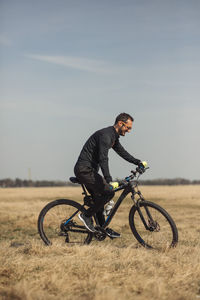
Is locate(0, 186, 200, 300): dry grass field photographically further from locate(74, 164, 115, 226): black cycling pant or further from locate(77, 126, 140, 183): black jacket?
locate(77, 126, 140, 183): black jacket

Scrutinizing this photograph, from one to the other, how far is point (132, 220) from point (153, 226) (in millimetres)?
565

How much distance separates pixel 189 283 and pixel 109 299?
1373mm

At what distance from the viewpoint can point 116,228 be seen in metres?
18.4

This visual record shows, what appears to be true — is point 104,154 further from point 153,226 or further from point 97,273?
point 97,273

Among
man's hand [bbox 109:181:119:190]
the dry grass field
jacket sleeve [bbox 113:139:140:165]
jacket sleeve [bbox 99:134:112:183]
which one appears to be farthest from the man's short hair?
the dry grass field

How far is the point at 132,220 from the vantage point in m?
8.16

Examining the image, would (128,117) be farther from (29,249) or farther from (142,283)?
(142,283)

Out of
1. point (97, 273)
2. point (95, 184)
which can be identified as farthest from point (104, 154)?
point (97, 273)

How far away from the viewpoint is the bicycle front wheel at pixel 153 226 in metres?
7.46

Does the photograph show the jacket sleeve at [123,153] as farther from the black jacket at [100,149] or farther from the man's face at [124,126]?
the man's face at [124,126]

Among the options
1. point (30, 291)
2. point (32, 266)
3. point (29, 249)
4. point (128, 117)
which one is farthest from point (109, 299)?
point (128, 117)

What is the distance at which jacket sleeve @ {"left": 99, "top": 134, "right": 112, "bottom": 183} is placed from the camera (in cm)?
752

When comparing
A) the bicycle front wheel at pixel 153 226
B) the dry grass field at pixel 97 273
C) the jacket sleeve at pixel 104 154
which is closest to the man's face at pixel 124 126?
the jacket sleeve at pixel 104 154

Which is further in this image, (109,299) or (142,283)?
(142,283)
